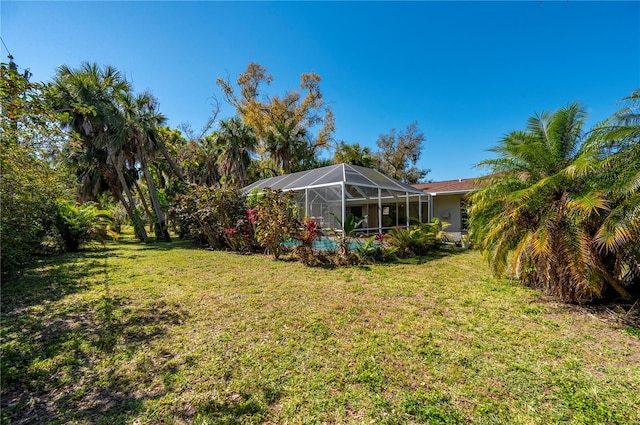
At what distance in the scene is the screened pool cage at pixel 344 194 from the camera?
11.6 meters

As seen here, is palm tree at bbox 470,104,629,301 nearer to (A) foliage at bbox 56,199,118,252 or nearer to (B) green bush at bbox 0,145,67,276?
(B) green bush at bbox 0,145,67,276

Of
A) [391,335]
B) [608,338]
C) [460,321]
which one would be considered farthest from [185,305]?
[608,338]

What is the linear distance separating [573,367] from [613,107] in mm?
4134

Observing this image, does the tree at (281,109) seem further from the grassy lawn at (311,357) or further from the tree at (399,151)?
the grassy lawn at (311,357)

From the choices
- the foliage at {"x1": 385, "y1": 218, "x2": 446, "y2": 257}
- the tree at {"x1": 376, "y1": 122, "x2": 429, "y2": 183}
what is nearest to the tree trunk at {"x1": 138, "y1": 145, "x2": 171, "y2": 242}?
the foliage at {"x1": 385, "y1": 218, "x2": 446, "y2": 257}

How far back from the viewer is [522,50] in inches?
429

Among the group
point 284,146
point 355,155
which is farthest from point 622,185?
point 355,155

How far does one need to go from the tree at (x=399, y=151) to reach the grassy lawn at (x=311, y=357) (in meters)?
28.0

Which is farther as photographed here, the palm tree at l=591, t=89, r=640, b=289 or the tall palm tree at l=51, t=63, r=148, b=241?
the tall palm tree at l=51, t=63, r=148, b=241

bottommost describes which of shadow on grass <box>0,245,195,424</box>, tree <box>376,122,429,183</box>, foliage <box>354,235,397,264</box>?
shadow on grass <box>0,245,195,424</box>

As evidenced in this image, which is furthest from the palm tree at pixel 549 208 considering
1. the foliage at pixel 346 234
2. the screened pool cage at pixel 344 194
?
the screened pool cage at pixel 344 194

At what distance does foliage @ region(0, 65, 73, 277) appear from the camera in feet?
9.44

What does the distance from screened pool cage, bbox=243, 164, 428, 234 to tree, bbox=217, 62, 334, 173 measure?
394 inches

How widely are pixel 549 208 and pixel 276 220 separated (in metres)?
6.82
